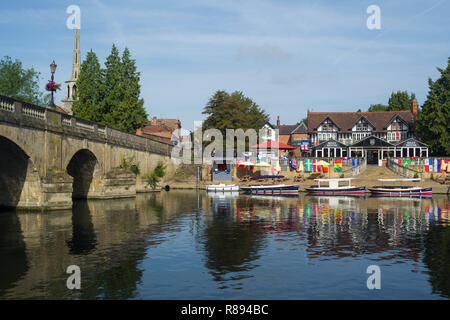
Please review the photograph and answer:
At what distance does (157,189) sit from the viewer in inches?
2406

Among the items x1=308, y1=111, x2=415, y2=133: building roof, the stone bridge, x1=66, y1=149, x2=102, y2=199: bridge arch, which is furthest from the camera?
x1=308, y1=111, x2=415, y2=133: building roof

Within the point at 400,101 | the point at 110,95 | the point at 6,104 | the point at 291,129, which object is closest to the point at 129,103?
the point at 110,95

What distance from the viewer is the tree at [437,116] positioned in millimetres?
74312

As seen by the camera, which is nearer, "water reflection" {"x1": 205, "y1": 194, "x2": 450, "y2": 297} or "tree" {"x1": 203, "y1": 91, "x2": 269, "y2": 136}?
"water reflection" {"x1": 205, "y1": 194, "x2": 450, "y2": 297}

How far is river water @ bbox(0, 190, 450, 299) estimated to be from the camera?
1398 cm

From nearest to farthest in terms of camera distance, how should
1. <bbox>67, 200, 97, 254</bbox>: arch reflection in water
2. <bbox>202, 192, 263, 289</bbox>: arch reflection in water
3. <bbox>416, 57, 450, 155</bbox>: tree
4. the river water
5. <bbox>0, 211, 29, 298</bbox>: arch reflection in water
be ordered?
the river water < <bbox>0, 211, 29, 298</bbox>: arch reflection in water < <bbox>202, 192, 263, 289</bbox>: arch reflection in water < <bbox>67, 200, 97, 254</bbox>: arch reflection in water < <bbox>416, 57, 450, 155</bbox>: tree

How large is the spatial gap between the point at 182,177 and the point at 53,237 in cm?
4770

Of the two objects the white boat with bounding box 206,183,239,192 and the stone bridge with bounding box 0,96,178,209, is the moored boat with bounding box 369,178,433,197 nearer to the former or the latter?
Answer: the white boat with bounding box 206,183,239,192

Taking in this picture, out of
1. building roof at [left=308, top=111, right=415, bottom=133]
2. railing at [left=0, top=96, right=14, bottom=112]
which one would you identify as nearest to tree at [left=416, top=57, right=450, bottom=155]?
building roof at [left=308, top=111, right=415, bottom=133]

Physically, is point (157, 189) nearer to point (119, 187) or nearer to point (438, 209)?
point (119, 187)

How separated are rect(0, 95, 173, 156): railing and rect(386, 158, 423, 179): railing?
40.1m

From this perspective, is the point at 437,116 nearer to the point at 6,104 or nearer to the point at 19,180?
the point at 19,180

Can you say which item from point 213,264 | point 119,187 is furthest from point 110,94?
point 213,264

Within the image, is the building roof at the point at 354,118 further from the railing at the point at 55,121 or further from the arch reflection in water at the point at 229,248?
the arch reflection in water at the point at 229,248
